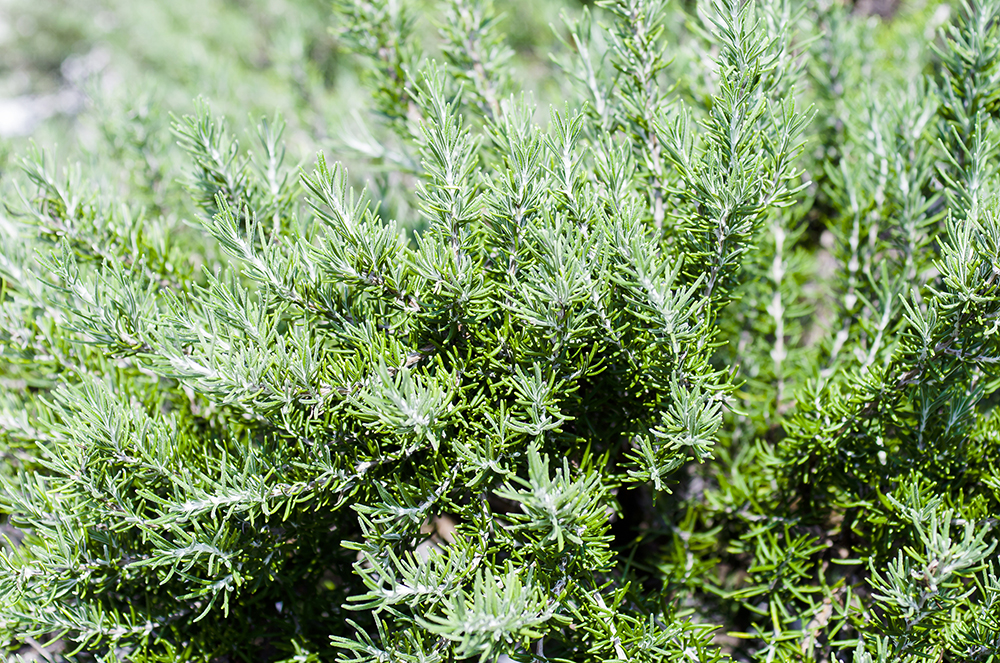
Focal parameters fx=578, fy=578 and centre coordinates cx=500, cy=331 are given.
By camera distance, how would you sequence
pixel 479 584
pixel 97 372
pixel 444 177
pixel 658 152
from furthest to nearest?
pixel 97 372, pixel 658 152, pixel 444 177, pixel 479 584

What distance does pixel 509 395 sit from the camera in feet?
2.37

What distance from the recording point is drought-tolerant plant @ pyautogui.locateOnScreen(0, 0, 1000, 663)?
0.61 meters

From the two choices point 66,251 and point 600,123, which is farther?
point 600,123

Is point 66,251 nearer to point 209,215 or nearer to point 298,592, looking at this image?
point 209,215

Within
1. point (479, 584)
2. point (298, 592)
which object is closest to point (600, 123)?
point (479, 584)

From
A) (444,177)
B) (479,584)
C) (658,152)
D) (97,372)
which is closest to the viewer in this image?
(479,584)

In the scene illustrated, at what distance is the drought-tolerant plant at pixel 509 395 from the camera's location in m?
0.61

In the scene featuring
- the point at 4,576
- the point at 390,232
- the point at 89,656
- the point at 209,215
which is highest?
the point at 390,232

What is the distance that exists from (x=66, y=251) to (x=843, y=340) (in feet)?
3.62

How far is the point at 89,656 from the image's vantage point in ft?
2.67

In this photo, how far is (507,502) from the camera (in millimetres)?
901

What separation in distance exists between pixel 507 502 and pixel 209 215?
65 centimetres

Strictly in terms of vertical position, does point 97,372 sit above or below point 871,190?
below

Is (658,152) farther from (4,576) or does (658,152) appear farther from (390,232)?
(4,576)
